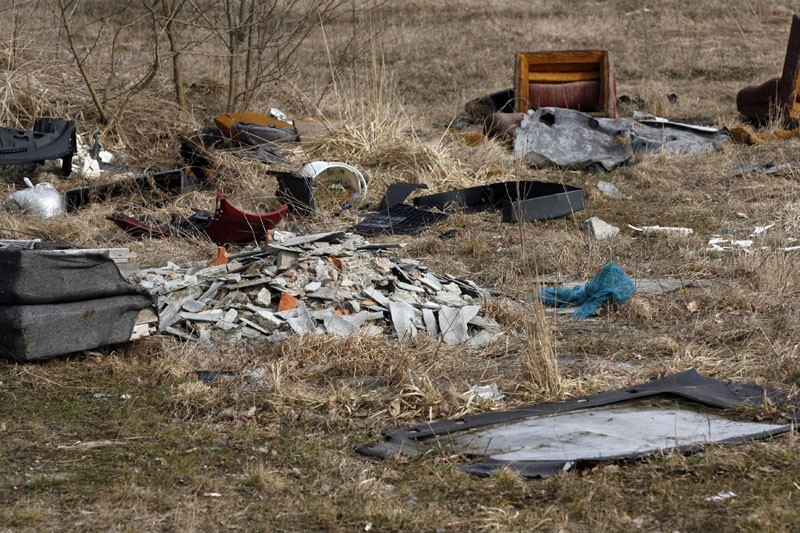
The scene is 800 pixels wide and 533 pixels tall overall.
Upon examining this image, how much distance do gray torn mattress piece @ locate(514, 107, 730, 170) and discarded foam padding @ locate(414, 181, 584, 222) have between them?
1320 millimetres

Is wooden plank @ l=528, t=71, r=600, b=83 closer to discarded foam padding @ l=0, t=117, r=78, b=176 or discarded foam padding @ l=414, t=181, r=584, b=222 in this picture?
discarded foam padding @ l=414, t=181, r=584, b=222

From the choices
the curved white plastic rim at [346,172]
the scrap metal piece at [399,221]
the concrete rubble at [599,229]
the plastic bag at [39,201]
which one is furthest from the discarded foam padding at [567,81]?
the plastic bag at [39,201]

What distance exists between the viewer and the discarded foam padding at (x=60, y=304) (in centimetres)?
421

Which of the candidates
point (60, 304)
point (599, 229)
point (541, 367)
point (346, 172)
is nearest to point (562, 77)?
point (346, 172)

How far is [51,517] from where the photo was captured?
296 cm

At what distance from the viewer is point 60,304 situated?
4320mm

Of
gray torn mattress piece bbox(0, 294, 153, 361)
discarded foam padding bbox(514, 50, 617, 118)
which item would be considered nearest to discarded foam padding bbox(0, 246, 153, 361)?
gray torn mattress piece bbox(0, 294, 153, 361)

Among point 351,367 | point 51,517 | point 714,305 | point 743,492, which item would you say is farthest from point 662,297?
point 51,517

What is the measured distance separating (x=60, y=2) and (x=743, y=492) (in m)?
8.24

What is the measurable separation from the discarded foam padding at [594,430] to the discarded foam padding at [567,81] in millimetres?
7857

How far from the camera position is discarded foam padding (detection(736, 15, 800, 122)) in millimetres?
10922

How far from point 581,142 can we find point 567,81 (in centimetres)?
220

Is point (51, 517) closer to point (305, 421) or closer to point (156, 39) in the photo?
point (305, 421)

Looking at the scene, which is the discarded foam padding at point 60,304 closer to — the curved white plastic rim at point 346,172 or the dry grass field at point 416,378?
the dry grass field at point 416,378
